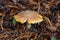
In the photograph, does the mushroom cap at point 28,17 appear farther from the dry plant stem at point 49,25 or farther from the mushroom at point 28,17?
the dry plant stem at point 49,25

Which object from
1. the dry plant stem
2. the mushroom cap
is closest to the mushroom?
the mushroom cap

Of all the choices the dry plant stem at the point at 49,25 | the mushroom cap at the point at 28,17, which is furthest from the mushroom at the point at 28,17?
the dry plant stem at the point at 49,25

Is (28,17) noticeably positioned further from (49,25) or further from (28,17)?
(49,25)

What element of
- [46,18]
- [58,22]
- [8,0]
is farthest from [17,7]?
[58,22]

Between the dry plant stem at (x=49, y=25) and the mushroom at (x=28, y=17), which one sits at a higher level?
the mushroom at (x=28, y=17)

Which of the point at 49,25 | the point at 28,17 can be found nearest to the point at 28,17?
the point at 28,17

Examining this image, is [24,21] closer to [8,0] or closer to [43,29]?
[43,29]

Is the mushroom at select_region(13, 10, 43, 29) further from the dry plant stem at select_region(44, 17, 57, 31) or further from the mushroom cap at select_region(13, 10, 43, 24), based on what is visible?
the dry plant stem at select_region(44, 17, 57, 31)
